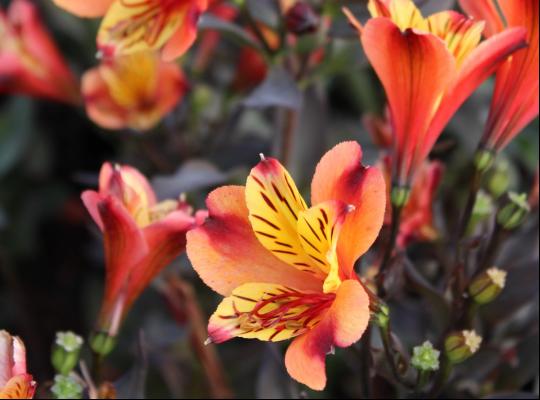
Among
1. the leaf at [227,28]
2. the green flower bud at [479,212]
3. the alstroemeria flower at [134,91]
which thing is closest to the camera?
the green flower bud at [479,212]

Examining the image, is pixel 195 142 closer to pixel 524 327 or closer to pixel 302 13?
pixel 302 13

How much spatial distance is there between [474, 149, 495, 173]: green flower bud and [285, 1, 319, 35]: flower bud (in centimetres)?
22

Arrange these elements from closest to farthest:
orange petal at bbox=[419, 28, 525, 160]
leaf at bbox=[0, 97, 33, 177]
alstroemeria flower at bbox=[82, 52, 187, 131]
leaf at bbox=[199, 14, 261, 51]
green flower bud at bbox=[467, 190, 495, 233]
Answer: orange petal at bbox=[419, 28, 525, 160] < green flower bud at bbox=[467, 190, 495, 233] < leaf at bbox=[199, 14, 261, 51] < alstroemeria flower at bbox=[82, 52, 187, 131] < leaf at bbox=[0, 97, 33, 177]

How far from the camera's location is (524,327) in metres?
0.90

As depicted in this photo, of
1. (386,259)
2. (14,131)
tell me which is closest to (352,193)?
(386,259)

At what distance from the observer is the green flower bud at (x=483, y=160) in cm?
76

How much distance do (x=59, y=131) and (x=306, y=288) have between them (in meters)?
0.94

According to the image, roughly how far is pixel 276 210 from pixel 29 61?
2.10ft

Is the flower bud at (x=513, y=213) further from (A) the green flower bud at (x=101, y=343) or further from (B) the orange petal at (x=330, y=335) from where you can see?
(A) the green flower bud at (x=101, y=343)

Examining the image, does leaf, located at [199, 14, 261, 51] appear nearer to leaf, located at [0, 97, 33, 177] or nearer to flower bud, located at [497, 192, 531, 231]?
flower bud, located at [497, 192, 531, 231]

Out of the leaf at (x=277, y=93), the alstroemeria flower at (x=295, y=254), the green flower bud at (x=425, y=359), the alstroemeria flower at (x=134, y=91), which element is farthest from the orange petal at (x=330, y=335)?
the alstroemeria flower at (x=134, y=91)

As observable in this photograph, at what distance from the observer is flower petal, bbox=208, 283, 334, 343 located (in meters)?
0.61

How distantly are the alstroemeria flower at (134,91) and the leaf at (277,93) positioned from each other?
0.17m

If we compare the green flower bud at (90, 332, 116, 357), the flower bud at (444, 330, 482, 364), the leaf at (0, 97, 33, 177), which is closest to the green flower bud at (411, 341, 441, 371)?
the flower bud at (444, 330, 482, 364)
